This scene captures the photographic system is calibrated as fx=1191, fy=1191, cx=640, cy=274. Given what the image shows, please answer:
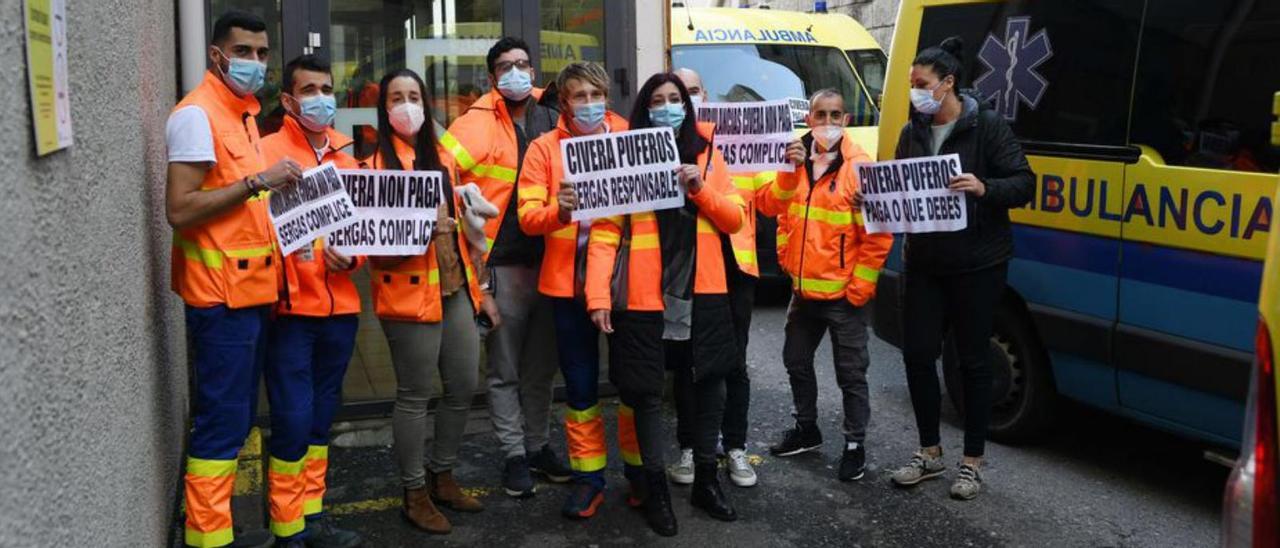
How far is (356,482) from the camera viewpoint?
5.26 m

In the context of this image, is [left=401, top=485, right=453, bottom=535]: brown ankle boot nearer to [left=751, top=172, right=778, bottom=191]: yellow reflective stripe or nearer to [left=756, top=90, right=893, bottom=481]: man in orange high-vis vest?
[left=756, top=90, right=893, bottom=481]: man in orange high-vis vest

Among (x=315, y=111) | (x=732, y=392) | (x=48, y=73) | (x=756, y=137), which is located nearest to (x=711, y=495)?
(x=732, y=392)

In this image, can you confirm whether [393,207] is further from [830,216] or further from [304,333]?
[830,216]

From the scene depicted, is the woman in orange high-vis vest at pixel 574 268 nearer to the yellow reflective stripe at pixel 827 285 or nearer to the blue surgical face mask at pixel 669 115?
the blue surgical face mask at pixel 669 115

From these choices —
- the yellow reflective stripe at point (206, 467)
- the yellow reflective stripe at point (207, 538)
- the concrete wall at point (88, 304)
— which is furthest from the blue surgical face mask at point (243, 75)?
the yellow reflective stripe at point (207, 538)

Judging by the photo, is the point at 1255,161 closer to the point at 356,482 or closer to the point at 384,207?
the point at 384,207

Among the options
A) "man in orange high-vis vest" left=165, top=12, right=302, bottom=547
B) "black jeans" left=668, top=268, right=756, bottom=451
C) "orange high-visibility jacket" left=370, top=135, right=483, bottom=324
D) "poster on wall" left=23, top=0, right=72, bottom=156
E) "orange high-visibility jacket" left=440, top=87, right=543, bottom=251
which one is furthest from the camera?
"orange high-visibility jacket" left=440, top=87, right=543, bottom=251

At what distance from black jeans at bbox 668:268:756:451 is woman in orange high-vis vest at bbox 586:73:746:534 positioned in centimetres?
5

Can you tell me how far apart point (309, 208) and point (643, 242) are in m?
1.28

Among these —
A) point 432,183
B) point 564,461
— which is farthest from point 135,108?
point 564,461

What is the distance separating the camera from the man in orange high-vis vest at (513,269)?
193 inches

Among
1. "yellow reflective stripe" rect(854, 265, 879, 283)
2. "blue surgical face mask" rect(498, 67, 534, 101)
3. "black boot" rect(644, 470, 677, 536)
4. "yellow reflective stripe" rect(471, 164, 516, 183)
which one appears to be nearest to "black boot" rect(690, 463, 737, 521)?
"black boot" rect(644, 470, 677, 536)

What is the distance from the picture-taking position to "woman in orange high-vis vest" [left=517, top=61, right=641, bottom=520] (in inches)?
179

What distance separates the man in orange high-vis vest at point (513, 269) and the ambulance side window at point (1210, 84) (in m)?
2.46
